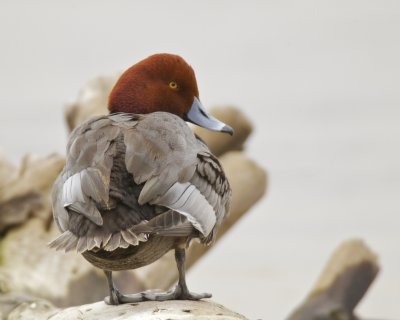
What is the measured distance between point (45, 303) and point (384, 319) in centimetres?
230

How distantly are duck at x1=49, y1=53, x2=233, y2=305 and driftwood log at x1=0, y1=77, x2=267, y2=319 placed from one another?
1024 millimetres

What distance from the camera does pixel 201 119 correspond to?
4902mm

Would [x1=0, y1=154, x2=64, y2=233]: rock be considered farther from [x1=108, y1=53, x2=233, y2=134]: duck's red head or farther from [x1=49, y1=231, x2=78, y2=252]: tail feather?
[x1=49, y1=231, x2=78, y2=252]: tail feather

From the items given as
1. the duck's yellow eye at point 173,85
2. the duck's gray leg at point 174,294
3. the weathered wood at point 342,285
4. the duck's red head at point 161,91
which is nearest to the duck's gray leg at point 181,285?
the duck's gray leg at point 174,294

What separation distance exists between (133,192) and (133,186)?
0.11 feet

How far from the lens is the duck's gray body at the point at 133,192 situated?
3.92m

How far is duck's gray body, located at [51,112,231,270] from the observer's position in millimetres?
3918

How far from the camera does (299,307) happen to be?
6012mm

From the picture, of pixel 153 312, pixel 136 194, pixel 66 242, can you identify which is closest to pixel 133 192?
pixel 136 194

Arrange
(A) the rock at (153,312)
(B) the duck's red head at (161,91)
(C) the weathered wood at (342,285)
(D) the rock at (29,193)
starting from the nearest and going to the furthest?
(A) the rock at (153,312), (B) the duck's red head at (161,91), (C) the weathered wood at (342,285), (D) the rock at (29,193)

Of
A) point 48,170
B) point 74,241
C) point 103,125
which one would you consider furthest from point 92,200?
point 48,170

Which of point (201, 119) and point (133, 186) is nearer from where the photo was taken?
point (133, 186)

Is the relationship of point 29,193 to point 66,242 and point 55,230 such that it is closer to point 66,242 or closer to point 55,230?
point 55,230

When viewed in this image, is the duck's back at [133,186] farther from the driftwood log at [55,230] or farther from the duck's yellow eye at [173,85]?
the driftwood log at [55,230]
